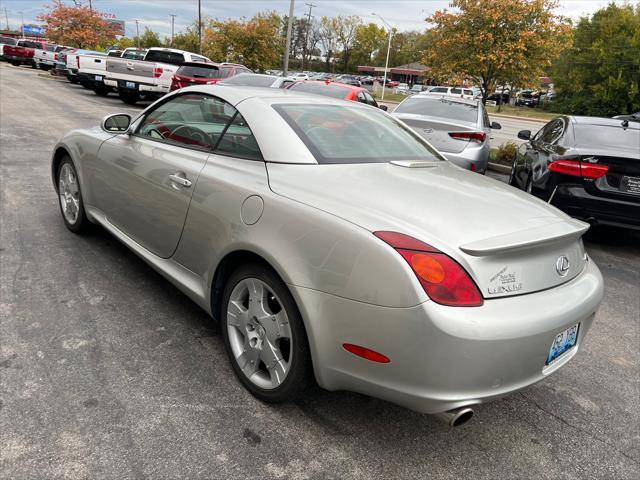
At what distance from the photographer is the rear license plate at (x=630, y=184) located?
208 inches

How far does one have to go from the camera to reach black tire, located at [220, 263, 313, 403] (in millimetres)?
2328

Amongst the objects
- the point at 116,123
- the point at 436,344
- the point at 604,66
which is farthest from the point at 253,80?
the point at 604,66

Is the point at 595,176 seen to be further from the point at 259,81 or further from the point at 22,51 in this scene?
the point at 22,51

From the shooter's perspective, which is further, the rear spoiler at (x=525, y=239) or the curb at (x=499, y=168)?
the curb at (x=499, y=168)

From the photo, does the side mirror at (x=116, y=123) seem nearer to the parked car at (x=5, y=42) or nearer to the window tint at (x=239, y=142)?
the window tint at (x=239, y=142)

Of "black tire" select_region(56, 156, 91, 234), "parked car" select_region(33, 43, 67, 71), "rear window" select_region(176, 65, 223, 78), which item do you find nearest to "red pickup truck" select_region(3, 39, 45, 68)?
"parked car" select_region(33, 43, 67, 71)

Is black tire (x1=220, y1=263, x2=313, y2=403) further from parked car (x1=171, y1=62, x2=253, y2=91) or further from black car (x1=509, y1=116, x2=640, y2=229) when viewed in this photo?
parked car (x1=171, y1=62, x2=253, y2=91)

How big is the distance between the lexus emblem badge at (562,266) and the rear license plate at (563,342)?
9.5 inches

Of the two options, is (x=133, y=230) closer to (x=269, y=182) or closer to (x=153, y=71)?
Result: (x=269, y=182)

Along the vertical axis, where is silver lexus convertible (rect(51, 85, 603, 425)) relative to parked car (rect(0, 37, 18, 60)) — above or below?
below

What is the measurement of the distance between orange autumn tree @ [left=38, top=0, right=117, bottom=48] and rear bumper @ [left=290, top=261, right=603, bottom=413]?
154 feet

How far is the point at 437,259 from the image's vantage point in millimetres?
2012

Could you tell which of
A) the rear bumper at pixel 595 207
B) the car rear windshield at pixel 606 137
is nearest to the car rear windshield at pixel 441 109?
the car rear windshield at pixel 606 137

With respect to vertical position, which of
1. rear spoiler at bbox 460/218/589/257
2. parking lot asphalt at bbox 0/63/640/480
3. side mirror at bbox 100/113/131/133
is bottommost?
parking lot asphalt at bbox 0/63/640/480
